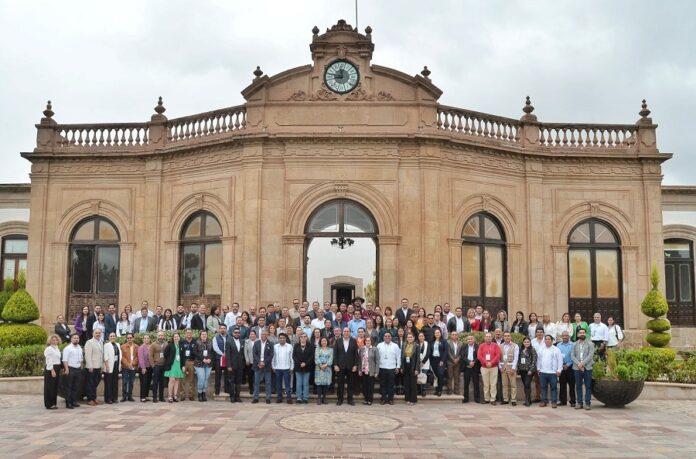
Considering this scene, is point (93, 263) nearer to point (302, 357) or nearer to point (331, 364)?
point (302, 357)

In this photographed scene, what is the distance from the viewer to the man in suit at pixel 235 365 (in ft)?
47.1

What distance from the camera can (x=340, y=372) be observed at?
46.4 feet

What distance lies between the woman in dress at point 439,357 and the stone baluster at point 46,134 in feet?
47.5

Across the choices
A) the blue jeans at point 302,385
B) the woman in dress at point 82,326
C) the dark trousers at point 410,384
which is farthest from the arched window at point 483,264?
the woman in dress at point 82,326

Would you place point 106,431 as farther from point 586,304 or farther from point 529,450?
→ point 586,304

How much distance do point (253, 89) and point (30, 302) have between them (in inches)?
347

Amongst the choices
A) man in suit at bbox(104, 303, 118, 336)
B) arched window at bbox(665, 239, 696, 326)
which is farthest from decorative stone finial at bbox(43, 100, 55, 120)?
arched window at bbox(665, 239, 696, 326)

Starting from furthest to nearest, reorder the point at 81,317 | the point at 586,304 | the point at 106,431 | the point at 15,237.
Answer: the point at 15,237 < the point at 586,304 < the point at 81,317 < the point at 106,431

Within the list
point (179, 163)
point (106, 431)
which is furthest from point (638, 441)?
point (179, 163)

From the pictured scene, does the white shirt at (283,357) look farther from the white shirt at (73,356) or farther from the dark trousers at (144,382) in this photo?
the white shirt at (73,356)

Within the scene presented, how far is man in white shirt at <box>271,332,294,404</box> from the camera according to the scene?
1424 cm

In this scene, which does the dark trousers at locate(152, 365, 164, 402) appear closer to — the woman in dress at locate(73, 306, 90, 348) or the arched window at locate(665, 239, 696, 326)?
the woman in dress at locate(73, 306, 90, 348)

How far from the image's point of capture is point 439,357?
1470 centimetres

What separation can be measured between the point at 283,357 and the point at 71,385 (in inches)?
172
